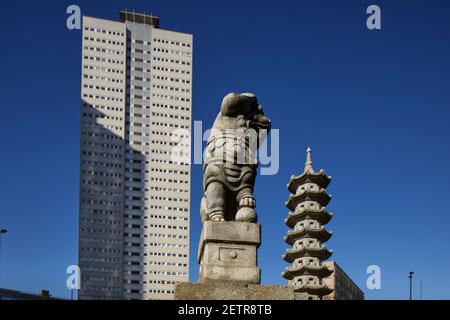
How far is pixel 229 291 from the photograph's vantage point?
1087cm

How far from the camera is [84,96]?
480ft

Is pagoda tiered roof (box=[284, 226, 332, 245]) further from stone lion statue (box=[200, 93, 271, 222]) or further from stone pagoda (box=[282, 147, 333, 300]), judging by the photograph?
stone lion statue (box=[200, 93, 271, 222])

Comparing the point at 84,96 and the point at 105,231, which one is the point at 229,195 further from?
the point at 84,96

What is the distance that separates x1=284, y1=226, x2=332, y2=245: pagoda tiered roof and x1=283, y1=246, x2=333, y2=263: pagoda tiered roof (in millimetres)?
1342

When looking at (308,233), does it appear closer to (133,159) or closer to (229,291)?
(229,291)

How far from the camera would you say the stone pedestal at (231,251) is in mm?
11220

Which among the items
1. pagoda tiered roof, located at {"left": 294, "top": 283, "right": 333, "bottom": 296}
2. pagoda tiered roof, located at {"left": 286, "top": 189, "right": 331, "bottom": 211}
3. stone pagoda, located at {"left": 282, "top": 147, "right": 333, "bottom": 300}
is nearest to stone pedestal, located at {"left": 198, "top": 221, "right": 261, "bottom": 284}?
pagoda tiered roof, located at {"left": 294, "top": 283, "right": 333, "bottom": 296}

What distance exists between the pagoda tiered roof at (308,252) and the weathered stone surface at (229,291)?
157ft

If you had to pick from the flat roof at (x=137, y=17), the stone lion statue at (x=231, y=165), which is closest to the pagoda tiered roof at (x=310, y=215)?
the stone lion statue at (x=231, y=165)

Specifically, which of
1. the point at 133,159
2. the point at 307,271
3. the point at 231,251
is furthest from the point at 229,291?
the point at 133,159

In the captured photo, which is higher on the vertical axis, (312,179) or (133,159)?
(133,159)

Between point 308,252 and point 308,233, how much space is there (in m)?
1.84
